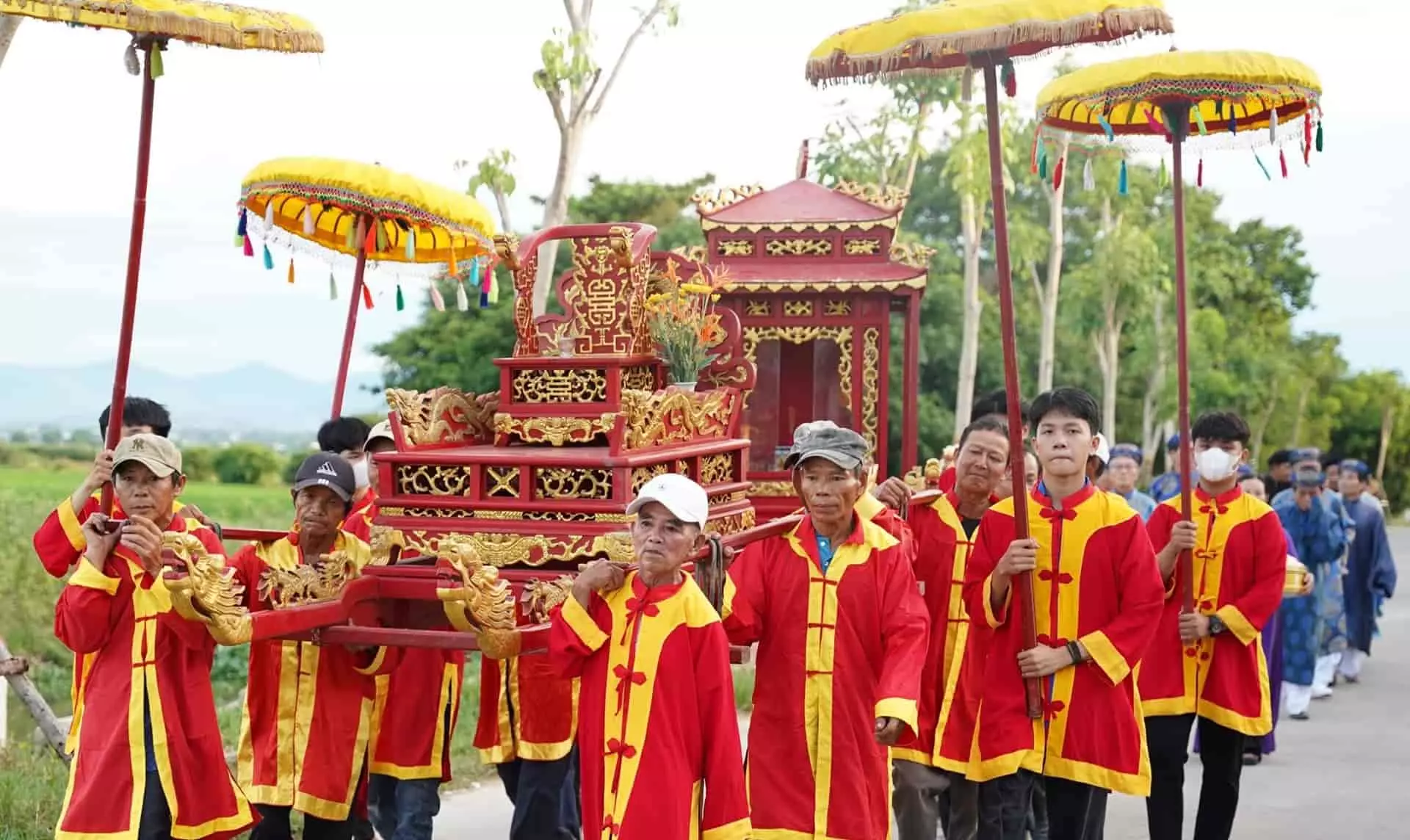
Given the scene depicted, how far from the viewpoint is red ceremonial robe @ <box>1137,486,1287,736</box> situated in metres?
6.08

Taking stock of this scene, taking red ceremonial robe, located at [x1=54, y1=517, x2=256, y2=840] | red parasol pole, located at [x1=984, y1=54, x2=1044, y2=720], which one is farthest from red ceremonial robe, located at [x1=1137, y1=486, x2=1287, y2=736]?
red ceremonial robe, located at [x1=54, y1=517, x2=256, y2=840]

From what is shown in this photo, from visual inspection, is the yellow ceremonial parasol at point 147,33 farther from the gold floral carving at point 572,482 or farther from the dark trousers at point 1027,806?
the dark trousers at point 1027,806

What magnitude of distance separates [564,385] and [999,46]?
1.79 m

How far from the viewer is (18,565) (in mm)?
14078

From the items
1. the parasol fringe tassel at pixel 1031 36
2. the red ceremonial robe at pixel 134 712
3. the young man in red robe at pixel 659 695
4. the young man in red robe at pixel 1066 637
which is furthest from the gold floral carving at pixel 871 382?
the red ceremonial robe at pixel 134 712

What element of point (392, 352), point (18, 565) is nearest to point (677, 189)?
point (392, 352)

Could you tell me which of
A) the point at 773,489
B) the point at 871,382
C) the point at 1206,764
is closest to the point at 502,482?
the point at 1206,764

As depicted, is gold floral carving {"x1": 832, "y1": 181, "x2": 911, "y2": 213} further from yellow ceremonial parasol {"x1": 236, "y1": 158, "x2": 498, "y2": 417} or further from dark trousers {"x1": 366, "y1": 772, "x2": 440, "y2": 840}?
dark trousers {"x1": 366, "y1": 772, "x2": 440, "y2": 840}

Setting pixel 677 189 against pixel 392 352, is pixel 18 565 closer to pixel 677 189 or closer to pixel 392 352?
pixel 392 352

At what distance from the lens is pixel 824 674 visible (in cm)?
461

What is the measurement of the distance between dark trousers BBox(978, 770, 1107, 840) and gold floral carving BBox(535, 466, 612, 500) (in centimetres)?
166

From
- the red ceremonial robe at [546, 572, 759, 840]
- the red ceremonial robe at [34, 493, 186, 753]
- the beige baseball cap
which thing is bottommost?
the red ceremonial robe at [546, 572, 759, 840]

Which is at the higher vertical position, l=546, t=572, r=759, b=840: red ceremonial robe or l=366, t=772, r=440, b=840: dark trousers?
l=546, t=572, r=759, b=840: red ceremonial robe

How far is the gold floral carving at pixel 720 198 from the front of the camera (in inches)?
357
